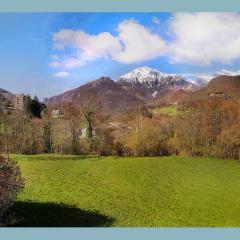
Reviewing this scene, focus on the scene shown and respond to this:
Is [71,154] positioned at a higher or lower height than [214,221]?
higher

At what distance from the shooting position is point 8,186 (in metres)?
8.18

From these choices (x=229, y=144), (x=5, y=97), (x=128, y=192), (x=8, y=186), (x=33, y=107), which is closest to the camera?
(x=8, y=186)

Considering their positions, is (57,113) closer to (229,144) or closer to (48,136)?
(48,136)

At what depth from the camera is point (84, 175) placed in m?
8.91

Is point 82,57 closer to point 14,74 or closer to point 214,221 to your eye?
point 14,74

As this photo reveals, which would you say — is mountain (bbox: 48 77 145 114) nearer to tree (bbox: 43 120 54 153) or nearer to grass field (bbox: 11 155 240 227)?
tree (bbox: 43 120 54 153)

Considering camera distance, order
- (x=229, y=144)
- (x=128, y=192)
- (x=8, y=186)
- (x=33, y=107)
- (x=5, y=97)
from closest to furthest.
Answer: (x=8, y=186) → (x=128, y=192) → (x=5, y=97) → (x=229, y=144) → (x=33, y=107)

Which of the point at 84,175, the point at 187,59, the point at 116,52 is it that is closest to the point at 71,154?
the point at 84,175

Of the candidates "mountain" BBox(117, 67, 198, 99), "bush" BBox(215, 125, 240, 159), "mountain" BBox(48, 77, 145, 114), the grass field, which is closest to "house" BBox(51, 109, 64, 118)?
"mountain" BBox(48, 77, 145, 114)

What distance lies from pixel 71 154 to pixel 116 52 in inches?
64.0

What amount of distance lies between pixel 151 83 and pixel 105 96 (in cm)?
71

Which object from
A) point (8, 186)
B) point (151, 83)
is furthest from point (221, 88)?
point (8, 186)

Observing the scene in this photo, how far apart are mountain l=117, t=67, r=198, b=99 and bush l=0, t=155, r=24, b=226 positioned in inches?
80.6

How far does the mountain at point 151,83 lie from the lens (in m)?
9.12
